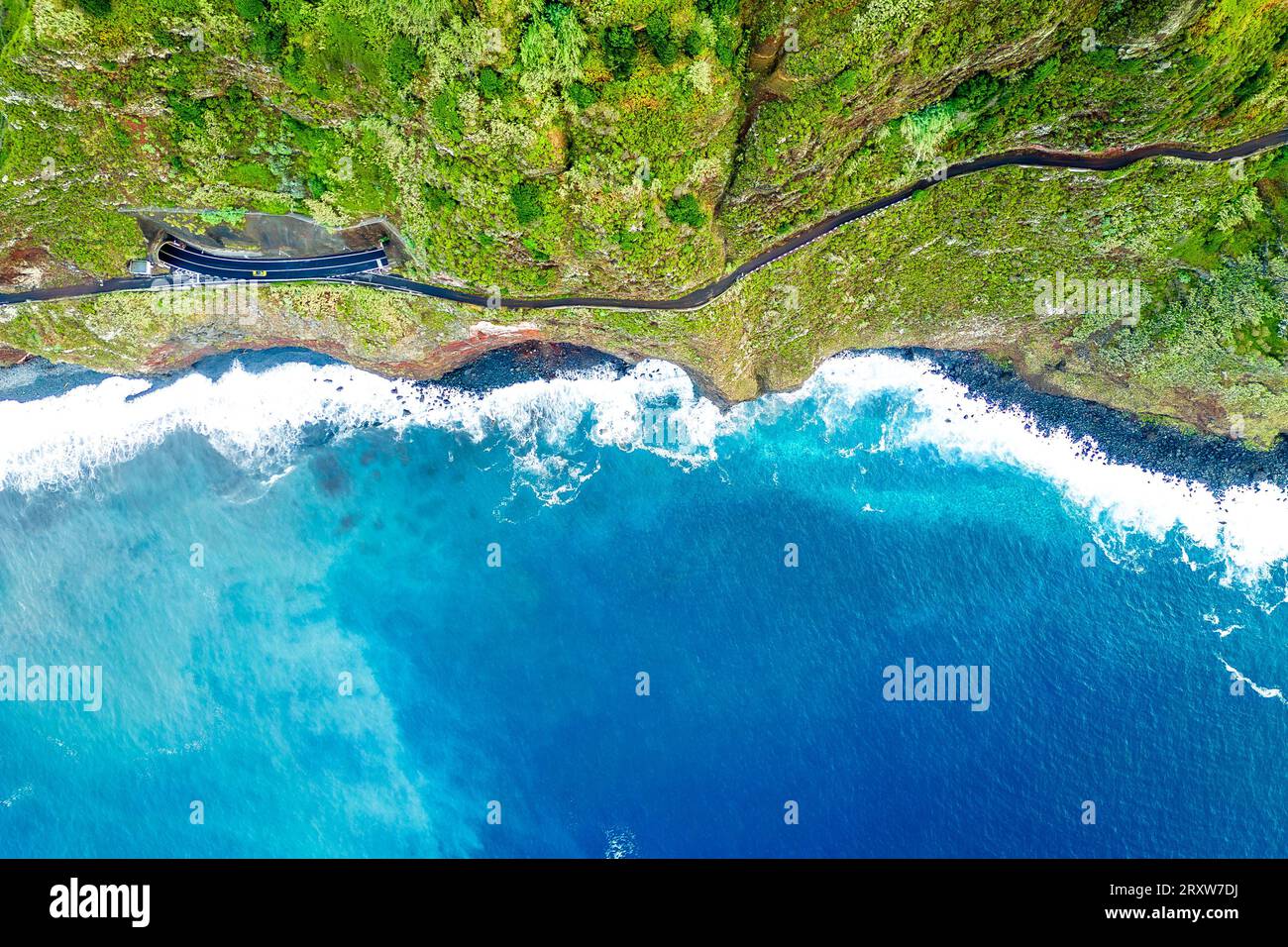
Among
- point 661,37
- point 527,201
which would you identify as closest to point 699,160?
point 661,37

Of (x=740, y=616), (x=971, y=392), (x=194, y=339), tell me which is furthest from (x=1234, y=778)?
(x=194, y=339)

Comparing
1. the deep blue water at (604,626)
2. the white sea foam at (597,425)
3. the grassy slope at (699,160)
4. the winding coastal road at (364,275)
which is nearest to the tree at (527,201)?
the grassy slope at (699,160)

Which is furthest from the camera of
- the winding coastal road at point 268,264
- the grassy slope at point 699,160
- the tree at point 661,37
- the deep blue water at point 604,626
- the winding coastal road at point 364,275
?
the deep blue water at point 604,626

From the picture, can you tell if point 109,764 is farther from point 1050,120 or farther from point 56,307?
A: point 1050,120

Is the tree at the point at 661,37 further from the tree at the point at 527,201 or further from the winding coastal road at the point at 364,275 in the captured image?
the winding coastal road at the point at 364,275

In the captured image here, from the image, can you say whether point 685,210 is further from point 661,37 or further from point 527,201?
point 527,201

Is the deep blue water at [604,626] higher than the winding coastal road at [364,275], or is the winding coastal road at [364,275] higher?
the winding coastal road at [364,275]

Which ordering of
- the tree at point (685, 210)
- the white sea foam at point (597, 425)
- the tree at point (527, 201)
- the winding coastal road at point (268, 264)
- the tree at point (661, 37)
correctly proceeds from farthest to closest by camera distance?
the white sea foam at point (597, 425)
the winding coastal road at point (268, 264)
the tree at point (685, 210)
the tree at point (527, 201)
the tree at point (661, 37)

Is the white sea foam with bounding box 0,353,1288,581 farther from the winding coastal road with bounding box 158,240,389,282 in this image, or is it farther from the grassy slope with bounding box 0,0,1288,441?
the winding coastal road with bounding box 158,240,389,282
